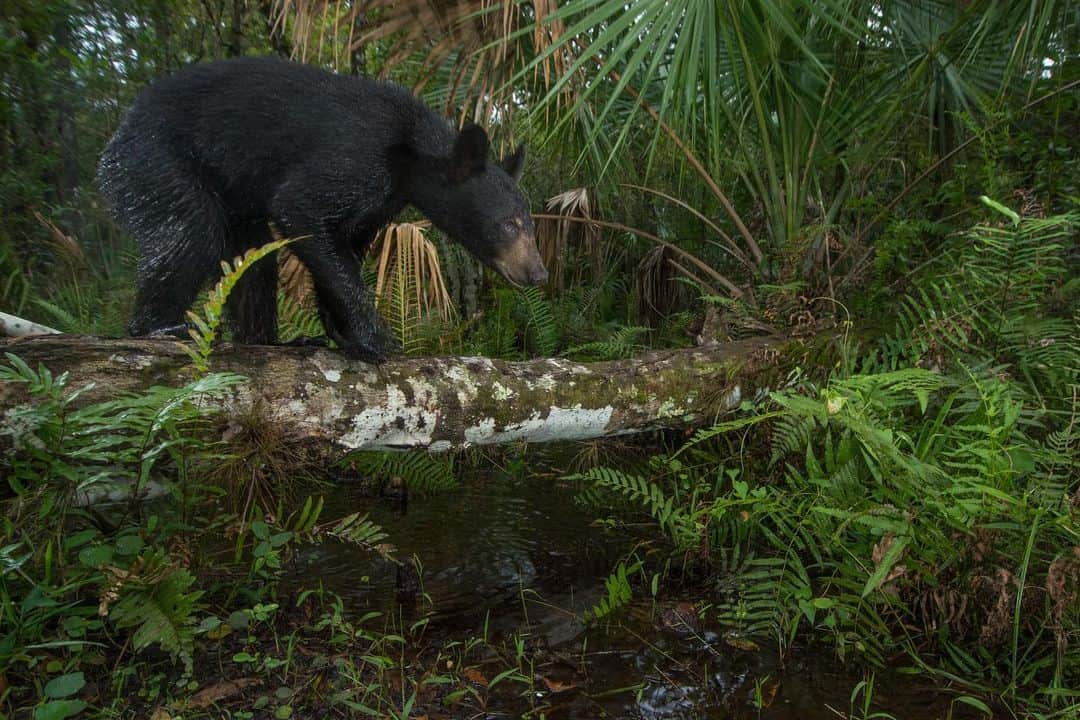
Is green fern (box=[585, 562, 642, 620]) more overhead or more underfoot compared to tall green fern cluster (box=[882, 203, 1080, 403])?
more underfoot

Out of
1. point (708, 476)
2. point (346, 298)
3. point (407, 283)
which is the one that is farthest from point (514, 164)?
point (708, 476)

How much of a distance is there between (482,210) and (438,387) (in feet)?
3.05

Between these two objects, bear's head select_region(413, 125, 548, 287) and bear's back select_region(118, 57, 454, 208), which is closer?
bear's back select_region(118, 57, 454, 208)

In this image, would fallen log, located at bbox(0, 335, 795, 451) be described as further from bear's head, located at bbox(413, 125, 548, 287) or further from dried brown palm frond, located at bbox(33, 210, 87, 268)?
dried brown palm frond, located at bbox(33, 210, 87, 268)

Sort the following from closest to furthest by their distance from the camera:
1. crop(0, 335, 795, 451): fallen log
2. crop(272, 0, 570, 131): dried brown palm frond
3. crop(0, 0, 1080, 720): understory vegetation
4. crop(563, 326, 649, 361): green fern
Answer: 1. crop(0, 0, 1080, 720): understory vegetation
2. crop(0, 335, 795, 451): fallen log
3. crop(272, 0, 570, 131): dried brown palm frond
4. crop(563, 326, 649, 361): green fern

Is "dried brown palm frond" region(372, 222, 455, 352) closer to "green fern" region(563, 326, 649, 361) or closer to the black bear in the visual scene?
"green fern" region(563, 326, 649, 361)

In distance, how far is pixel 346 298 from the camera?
264 centimetres

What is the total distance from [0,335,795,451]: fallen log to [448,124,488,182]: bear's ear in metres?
0.87

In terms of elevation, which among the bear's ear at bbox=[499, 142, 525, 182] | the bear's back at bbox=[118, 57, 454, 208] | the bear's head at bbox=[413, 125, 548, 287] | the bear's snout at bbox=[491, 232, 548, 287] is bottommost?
the bear's snout at bbox=[491, 232, 548, 287]

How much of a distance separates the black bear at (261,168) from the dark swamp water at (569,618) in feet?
3.07

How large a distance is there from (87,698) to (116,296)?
15.7ft

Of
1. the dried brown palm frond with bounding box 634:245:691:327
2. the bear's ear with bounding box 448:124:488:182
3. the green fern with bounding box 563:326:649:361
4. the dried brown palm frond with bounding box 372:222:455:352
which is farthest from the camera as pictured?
the dried brown palm frond with bounding box 634:245:691:327

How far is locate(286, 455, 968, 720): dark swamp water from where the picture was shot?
1.93 metres

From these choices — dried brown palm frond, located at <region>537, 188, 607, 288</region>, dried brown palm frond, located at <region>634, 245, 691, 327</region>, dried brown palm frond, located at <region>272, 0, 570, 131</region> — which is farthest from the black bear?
dried brown palm frond, located at <region>634, 245, 691, 327</region>
